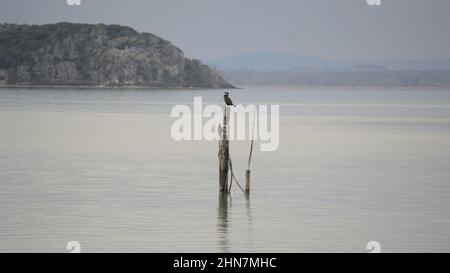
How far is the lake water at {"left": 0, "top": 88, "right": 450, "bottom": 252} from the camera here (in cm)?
2442

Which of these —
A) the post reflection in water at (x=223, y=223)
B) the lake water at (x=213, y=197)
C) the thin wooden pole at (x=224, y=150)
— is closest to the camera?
the post reflection in water at (x=223, y=223)

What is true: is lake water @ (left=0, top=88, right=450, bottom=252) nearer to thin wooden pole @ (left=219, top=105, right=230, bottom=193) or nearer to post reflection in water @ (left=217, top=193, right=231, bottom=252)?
post reflection in water @ (left=217, top=193, right=231, bottom=252)

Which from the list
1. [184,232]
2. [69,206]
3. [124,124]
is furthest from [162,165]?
[124,124]

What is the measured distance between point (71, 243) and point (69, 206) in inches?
230

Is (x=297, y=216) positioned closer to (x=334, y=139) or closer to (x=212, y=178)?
(x=212, y=178)

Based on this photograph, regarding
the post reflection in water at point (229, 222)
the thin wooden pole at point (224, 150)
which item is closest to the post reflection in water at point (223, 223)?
the post reflection in water at point (229, 222)

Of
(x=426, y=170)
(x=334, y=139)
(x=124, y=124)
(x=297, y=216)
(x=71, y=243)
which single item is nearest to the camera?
(x=71, y=243)

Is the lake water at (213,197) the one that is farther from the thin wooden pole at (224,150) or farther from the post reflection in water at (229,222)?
the thin wooden pole at (224,150)

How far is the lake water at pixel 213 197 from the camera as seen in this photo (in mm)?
24422

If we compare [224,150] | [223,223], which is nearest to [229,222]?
[223,223]

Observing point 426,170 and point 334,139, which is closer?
point 426,170

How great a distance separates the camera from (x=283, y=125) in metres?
78.6

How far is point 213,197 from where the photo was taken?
31.7m
